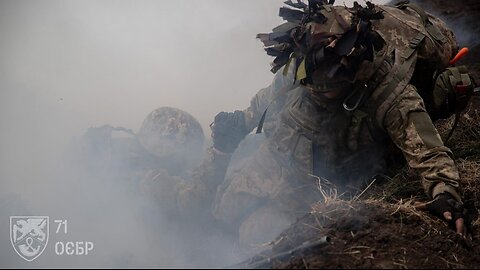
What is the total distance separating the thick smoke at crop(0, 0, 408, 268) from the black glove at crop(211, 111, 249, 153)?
0.92 metres

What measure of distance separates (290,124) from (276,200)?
685 millimetres

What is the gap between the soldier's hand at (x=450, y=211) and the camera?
10.3ft

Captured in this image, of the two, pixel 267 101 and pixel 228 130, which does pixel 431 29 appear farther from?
pixel 228 130

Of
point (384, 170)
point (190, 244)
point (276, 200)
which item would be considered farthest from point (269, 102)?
point (190, 244)

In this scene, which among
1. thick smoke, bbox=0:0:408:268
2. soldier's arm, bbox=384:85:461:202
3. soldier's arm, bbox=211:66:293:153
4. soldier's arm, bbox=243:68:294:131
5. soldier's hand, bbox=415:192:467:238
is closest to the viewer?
soldier's hand, bbox=415:192:467:238

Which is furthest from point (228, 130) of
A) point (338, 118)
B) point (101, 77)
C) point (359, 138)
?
point (101, 77)

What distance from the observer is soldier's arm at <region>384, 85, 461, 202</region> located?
330 cm

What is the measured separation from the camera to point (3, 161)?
6445mm

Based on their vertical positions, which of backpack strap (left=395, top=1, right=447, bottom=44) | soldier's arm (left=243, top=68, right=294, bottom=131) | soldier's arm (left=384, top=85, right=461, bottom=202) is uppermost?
backpack strap (left=395, top=1, right=447, bottom=44)

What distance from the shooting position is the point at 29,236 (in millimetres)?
3957

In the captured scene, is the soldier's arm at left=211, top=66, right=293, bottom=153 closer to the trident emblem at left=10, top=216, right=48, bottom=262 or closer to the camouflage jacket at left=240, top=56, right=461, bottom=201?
the camouflage jacket at left=240, top=56, right=461, bottom=201

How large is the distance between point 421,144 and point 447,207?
18.8 inches

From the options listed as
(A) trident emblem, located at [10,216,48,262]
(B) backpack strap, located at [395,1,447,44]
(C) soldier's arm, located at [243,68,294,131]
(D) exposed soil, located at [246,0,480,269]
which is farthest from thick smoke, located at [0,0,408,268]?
(B) backpack strap, located at [395,1,447,44]

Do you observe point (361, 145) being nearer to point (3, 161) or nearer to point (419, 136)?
point (419, 136)
